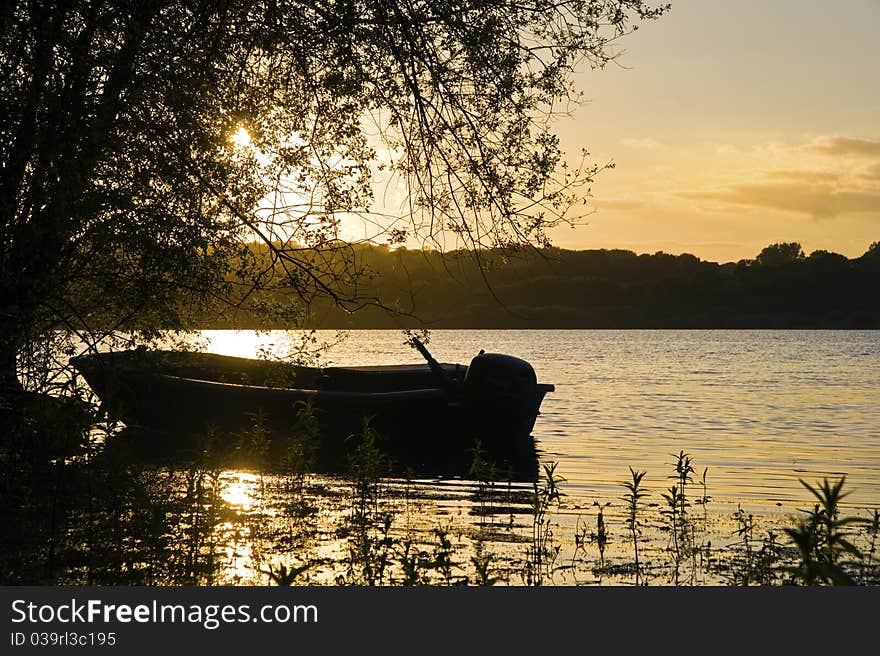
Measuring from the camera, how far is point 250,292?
1070 centimetres

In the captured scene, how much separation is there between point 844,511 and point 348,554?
31.3 feet

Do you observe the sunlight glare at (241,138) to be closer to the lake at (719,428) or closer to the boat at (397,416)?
the lake at (719,428)

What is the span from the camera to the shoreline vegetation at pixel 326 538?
9391mm

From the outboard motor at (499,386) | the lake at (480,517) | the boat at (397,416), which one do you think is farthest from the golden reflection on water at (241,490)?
the outboard motor at (499,386)

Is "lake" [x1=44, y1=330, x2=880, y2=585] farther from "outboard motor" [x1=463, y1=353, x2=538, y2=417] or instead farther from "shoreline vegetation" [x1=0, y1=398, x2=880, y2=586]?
"outboard motor" [x1=463, y1=353, x2=538, y2=417]

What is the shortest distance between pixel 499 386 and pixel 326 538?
10.3m

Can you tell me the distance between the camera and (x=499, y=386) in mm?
21656

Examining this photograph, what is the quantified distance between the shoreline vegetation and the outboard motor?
6.79 metres

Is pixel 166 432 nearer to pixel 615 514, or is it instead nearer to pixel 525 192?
pixel 615 514

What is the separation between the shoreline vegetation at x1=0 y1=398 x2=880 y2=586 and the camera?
9.39 metres

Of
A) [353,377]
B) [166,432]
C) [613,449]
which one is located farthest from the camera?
[353,377]

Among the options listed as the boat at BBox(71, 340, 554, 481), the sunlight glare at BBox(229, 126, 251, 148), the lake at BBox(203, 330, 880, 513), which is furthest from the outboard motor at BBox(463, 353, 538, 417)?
the sunlight glare at BBox(229, 126, 251, 148)

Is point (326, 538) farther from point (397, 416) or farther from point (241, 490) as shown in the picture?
point (397, 416)

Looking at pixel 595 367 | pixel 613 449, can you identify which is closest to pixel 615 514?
pixel 613 449
